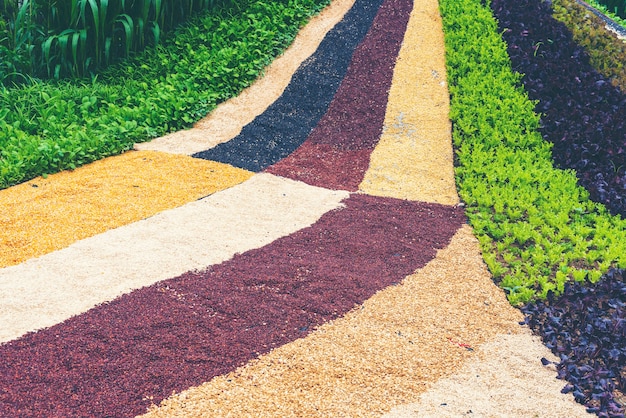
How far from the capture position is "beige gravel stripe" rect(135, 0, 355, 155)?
6617 mm

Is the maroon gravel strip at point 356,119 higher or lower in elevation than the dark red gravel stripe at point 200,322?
higher

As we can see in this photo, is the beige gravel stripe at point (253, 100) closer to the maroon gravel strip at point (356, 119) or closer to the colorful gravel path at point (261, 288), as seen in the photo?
the colorful gravel path at point (261, 288)

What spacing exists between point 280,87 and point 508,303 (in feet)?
15.0

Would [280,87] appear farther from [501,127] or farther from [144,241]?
[144,241]

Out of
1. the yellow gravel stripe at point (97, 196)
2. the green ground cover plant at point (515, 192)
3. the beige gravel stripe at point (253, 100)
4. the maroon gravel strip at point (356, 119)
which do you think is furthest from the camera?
the beige gravel stripe at point (253, 100)

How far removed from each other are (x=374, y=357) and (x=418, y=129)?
4007 millimetres

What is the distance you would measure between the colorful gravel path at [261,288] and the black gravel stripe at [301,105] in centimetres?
5

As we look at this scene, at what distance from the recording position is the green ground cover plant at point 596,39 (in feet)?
23.2

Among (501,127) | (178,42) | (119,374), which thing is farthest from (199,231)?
(178,42)

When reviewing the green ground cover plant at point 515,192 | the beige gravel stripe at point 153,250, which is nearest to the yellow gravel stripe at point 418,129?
the green ground cover plant at point 515,192

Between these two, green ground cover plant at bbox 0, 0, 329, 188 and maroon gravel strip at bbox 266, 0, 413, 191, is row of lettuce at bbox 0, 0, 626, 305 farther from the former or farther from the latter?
maroon gravel strip at bbox 266, 0, 413, 191

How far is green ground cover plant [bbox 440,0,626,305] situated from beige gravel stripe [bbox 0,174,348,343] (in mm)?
1343

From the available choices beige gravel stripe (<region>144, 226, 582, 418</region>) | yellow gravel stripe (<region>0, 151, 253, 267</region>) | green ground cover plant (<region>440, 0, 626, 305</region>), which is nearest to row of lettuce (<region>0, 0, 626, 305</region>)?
green ground cover plant (<region>440, 0, 626, 305</region>)

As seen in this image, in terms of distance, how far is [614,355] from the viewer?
11.8 feet
